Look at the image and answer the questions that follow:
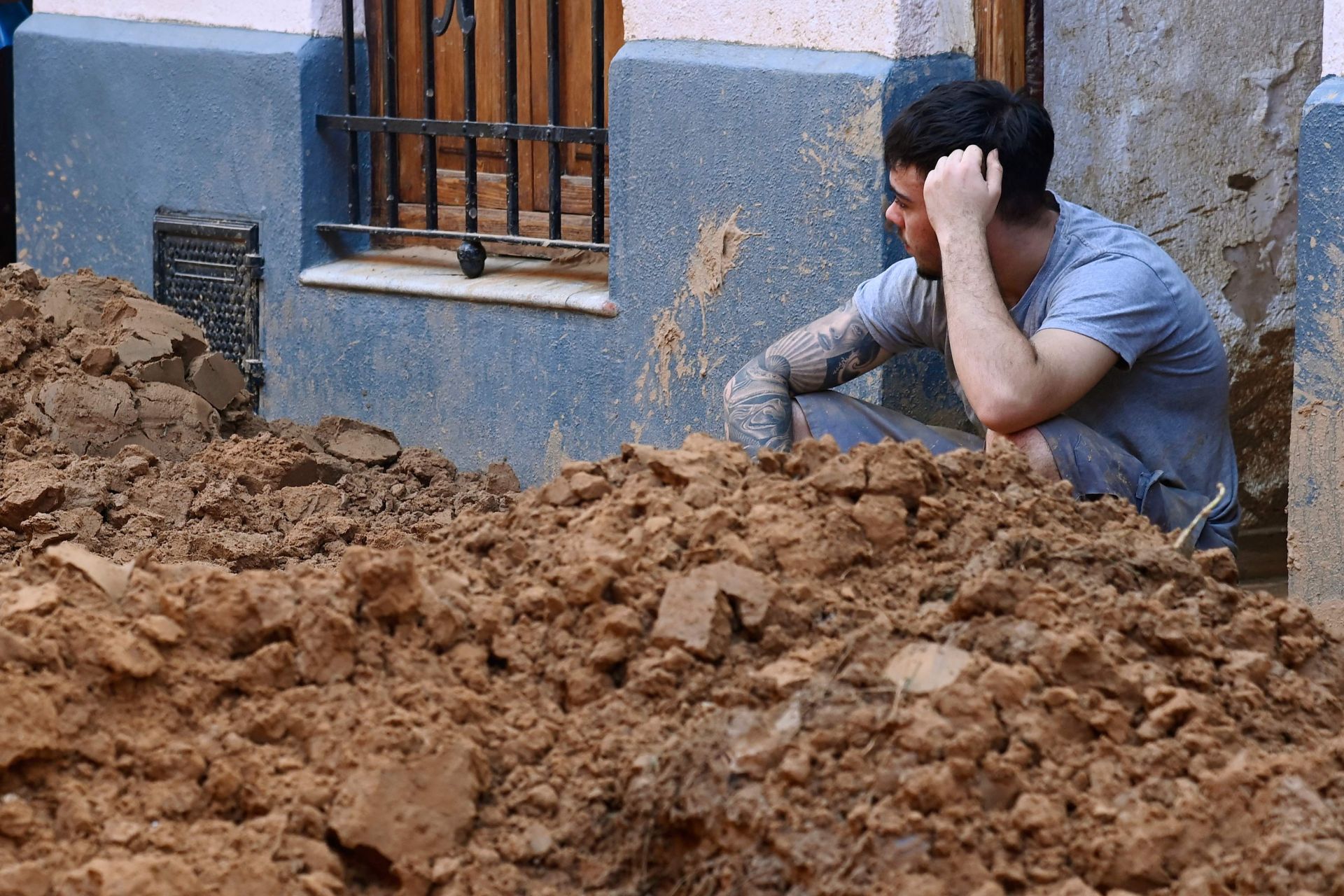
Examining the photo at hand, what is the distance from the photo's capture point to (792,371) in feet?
13.5

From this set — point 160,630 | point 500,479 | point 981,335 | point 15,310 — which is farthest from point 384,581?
point 15,310

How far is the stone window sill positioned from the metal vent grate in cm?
28

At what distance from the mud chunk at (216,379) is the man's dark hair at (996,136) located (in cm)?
264

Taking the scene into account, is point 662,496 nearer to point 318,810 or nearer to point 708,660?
point 708,660

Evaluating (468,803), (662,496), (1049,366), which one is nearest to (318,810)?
(468,803)

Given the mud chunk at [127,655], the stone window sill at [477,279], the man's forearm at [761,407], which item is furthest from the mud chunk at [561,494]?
the stone window sill at [477,279]

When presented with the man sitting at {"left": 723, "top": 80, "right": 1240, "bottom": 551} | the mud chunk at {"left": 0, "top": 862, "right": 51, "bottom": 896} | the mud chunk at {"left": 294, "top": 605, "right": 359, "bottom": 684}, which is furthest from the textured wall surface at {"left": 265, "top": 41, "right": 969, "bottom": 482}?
the mud chunk at {"left": 0, "top": 862, "right": 51, "bottom": 896}

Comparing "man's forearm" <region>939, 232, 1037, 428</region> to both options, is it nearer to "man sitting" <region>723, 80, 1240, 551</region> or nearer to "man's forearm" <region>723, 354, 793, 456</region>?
"man sitting" <region>723, 80, 1240, 551</region>

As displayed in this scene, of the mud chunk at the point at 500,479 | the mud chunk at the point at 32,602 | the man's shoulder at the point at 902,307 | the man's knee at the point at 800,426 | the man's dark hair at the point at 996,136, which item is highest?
the man's dark hair at the point at 996,136

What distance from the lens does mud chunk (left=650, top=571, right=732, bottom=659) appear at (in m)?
2.43

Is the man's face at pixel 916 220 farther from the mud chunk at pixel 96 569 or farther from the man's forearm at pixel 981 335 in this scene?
the mud chunk at pixel 96 569

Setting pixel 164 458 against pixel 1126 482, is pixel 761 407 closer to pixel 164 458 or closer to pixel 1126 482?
pixel 1126 482

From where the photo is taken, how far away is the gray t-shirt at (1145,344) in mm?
3533

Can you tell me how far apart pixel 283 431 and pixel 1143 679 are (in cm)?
372
